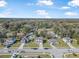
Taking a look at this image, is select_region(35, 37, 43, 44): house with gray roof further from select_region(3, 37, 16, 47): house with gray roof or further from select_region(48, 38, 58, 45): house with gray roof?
select_region(3, 37, 16, 47): house with gray roof

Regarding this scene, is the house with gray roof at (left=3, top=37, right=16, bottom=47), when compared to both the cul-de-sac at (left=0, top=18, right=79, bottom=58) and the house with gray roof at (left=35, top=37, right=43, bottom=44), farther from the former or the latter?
the house with gray roof at (left=35, top=37, right=43, bottom=44)

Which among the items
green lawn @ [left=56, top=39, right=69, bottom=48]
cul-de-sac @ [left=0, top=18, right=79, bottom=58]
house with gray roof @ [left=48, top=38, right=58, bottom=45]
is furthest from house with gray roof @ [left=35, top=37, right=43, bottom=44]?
green lawn @ [left=56, top=39, right=69, bottom=48]

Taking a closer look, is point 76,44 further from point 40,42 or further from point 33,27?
point 33,27

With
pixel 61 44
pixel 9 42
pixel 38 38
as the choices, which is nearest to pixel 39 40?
pixel 38 38

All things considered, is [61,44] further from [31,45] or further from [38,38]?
[31,45]

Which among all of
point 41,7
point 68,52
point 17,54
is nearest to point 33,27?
point 41,7

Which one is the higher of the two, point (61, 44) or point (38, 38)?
point (38, 38)

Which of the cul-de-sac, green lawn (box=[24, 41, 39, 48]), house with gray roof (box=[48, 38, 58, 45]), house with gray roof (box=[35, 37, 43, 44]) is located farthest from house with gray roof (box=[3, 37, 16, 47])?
house with gray roof (box=[48, 38, 58, 45])

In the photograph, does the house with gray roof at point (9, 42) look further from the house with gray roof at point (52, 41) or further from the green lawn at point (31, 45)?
the house with gray roof at point (52, 41)

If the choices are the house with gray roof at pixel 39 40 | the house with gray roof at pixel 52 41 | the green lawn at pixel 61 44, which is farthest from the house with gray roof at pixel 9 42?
the green lawn at pixel 61 44

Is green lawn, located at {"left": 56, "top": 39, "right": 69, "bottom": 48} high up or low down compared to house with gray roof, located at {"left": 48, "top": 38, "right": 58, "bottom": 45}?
down

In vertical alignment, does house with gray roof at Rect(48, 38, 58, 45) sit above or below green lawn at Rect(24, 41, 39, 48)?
above
